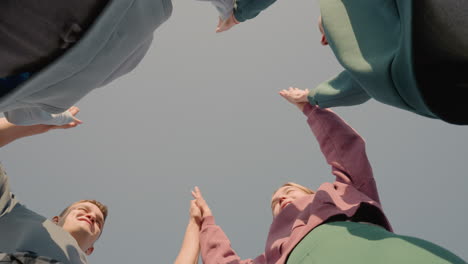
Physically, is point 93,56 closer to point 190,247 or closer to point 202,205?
point 190,247

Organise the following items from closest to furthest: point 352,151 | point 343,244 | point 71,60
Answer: point 71,60, point 343,244, point 352,151

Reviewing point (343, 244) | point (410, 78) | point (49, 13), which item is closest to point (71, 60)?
point (49, 13)

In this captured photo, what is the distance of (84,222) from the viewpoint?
5.44 feet

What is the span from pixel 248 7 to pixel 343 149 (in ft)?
2.86

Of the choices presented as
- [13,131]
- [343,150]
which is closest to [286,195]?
[343,150]

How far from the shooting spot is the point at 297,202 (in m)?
1.62

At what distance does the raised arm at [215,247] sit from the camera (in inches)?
61.7

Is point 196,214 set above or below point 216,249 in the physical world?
above

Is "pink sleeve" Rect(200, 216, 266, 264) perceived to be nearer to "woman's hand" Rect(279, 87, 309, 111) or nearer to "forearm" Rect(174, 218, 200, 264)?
"forearm" Rect(174, 218, 200, 264)

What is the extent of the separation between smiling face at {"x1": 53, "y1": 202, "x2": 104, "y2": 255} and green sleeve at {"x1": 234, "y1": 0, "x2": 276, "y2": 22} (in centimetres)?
138

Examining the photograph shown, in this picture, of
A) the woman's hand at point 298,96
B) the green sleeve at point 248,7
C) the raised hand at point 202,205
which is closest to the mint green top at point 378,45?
the green sleeve at point 248,7

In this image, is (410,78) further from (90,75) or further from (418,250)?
(90,75)

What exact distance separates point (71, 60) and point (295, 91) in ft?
4.70

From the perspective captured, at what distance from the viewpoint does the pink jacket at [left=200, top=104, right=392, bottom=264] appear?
1261mm
